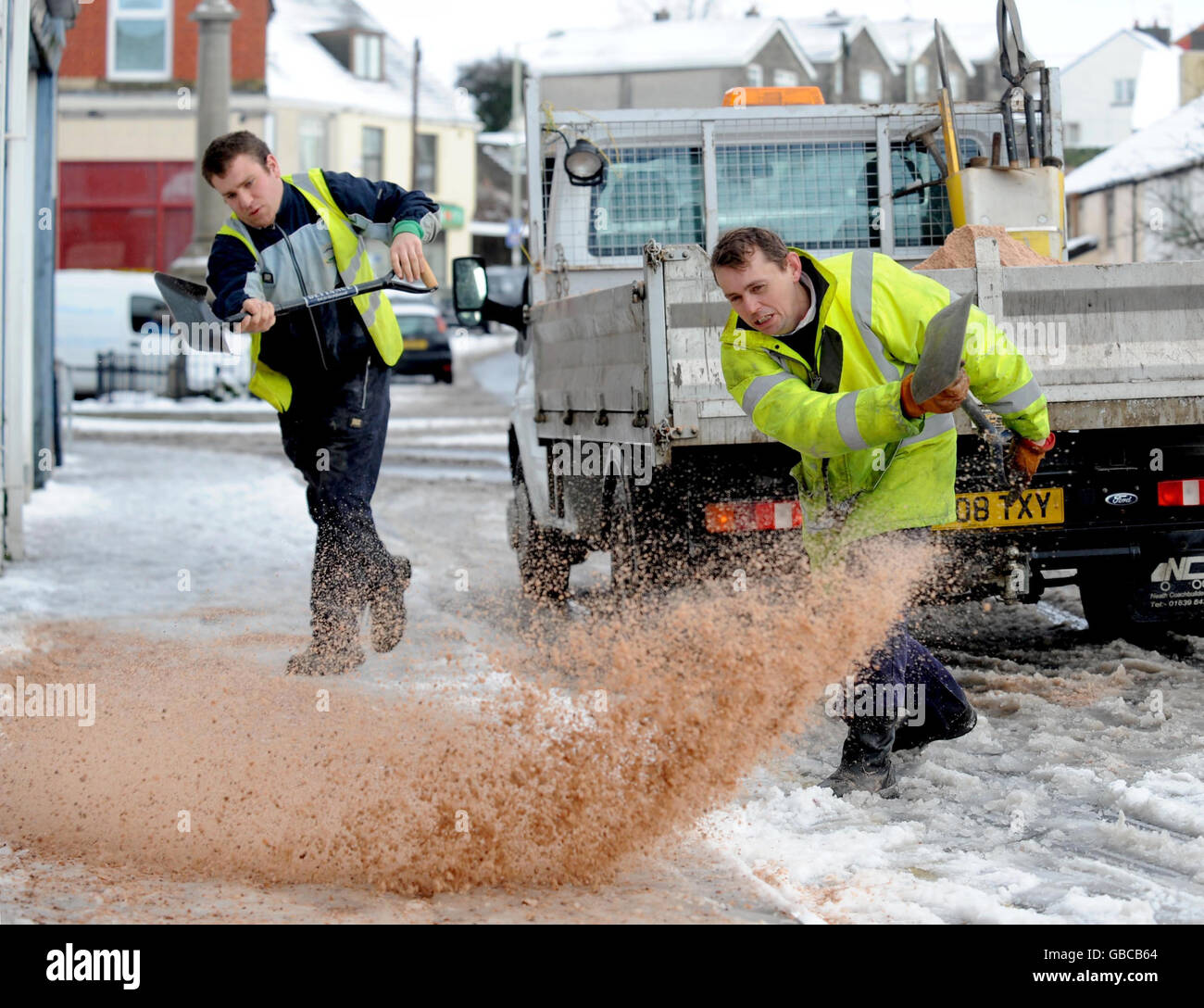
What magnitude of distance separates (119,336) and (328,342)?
78.8ft

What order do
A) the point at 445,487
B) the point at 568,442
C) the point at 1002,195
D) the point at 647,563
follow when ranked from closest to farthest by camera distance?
the point at 647,563, the point at 568,442, the point at 1002,195, the point at 445,487

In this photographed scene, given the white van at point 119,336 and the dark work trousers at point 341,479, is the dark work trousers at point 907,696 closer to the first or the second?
the dark work trousers at point 341,479

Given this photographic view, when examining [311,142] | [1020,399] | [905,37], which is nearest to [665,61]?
[311,142]

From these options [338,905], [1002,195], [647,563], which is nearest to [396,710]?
[647,563]

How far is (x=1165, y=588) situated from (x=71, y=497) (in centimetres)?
948

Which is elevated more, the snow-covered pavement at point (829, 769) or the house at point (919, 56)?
the house at point (919, 56)

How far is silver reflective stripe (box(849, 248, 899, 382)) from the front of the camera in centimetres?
420

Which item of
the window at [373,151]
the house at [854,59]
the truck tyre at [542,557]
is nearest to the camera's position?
the truck tyre at [542,557]

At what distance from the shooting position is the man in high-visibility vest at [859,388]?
4.11 metres

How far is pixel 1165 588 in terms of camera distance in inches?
245

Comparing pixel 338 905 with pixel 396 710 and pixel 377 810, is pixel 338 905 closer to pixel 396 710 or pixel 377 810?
pixel 377 810
